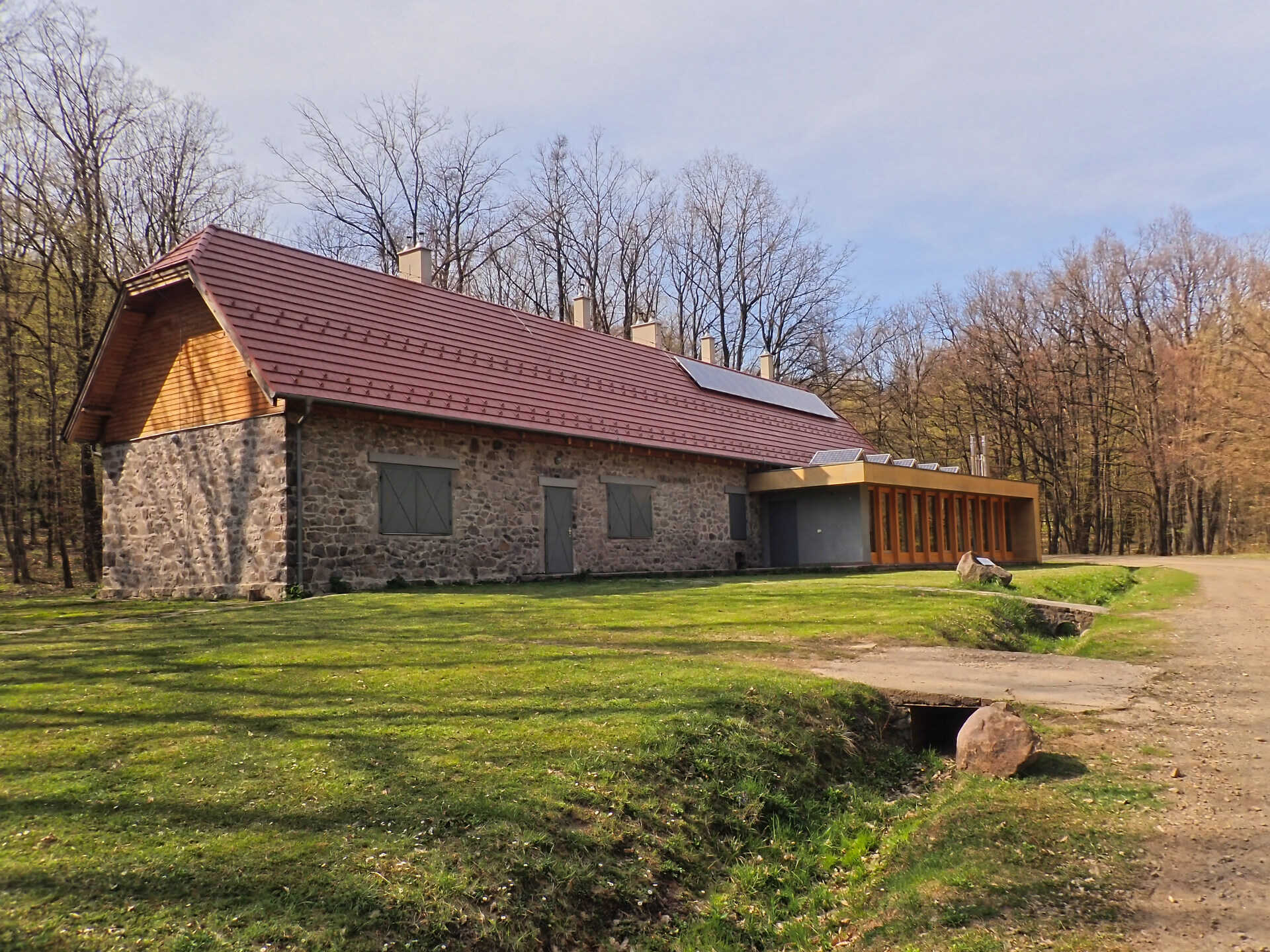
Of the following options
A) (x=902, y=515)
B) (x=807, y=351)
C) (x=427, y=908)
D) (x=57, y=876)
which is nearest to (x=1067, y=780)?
(x=427, y=908)

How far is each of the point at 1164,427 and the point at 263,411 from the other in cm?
3667

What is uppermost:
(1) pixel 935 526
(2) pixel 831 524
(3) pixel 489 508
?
(3) pixel 489 508

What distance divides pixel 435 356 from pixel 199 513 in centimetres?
505

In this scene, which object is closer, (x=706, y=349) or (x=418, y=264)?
(x=418, y=264)

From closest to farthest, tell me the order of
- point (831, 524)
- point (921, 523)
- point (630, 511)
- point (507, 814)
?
point (507, 814), point (630, 511), point (831, 524), point (921, 523)

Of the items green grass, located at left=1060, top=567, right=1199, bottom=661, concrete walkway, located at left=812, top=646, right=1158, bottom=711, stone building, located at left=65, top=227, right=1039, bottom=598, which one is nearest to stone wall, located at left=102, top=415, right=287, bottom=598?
stone building, located at left=65, top=227, right=1039, bottom=598

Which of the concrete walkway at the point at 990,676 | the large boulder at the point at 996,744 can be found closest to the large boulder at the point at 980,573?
the concrete walkway at the point at 990,676

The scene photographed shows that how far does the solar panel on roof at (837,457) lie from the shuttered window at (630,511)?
5.19 m

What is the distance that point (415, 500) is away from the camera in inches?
628

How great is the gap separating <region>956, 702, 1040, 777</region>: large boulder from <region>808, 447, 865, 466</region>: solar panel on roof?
55.9 feet

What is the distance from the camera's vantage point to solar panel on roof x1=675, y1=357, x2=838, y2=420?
86.6ft

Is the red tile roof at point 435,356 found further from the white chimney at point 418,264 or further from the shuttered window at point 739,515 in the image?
the shuttered window at point 739,515

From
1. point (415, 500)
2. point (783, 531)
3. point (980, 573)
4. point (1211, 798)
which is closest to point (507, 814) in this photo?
point (1211, 798)

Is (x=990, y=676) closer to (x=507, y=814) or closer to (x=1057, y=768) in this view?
(x=1057, y=768)
